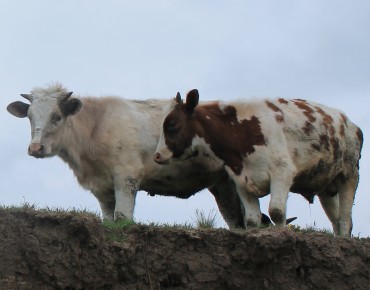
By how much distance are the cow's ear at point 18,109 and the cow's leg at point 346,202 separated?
5.27m

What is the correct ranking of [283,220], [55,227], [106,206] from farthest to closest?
[106,206], [283,220], [55,227]

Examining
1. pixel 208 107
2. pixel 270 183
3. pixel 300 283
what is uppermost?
pixel 208 107

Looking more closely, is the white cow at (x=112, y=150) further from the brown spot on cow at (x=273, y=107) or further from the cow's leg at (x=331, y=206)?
the cow's leg at (x=331, y=206)

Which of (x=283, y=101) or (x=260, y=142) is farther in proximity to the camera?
(x=283, y=101)

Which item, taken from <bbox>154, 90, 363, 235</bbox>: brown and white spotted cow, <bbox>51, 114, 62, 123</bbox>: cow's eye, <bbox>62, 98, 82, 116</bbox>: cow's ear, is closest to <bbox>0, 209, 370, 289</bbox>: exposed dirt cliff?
<bbox>154, 90, 363, 235</bbox>: brown and white spotted cow

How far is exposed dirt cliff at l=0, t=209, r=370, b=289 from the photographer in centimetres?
1005

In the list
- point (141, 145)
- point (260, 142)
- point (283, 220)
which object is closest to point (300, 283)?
point (283, 220)

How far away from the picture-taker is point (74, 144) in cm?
1406

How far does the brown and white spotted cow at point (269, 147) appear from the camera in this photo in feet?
44.5

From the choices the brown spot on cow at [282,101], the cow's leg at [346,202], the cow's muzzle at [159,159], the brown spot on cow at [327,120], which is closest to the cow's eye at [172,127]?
the cow's muzzle at [159,159]

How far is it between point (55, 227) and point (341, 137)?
19.7 ft

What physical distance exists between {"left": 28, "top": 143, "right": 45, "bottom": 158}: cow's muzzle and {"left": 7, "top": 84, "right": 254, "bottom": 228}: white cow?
1 cm

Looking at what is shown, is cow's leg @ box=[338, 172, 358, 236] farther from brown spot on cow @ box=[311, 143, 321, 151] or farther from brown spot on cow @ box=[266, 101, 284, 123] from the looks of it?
brown spot on cow @ box=[266, 101, 284, 123]

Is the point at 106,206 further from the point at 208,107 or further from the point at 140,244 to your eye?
the point at 140,244
